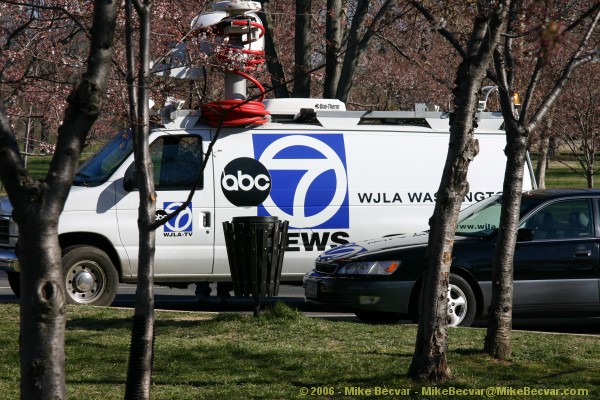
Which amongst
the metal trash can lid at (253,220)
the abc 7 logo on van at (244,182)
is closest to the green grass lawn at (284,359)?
the metal trash can lid at (253,220)

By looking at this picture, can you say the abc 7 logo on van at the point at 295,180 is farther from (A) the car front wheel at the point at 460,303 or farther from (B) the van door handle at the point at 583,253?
(B) the van door handle at the point at 583,253

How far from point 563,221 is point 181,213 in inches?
175

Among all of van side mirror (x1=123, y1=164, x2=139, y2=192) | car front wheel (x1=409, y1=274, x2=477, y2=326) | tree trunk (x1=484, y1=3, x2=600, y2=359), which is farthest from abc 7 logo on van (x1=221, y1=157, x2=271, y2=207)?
tree trunk (x1=484, y1=3, x2=600, y2=359)

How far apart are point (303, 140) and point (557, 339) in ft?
14.0

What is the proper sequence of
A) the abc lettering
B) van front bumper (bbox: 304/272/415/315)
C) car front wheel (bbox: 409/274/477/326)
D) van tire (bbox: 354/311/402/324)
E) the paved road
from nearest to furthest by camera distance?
van front bumper (bbox: 304/272/415/315) < car front wheel (bbox: 409/274/477/326) < van tire (bbox: 354/311/402/324) < the paved road < the abc lettering

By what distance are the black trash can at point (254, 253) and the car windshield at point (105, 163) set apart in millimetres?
2190

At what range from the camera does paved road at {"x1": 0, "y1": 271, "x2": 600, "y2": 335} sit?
1138 cm

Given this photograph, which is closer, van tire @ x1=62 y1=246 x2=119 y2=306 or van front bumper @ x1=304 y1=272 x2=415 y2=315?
van front bumper @ x1=304 y1=272 x2=415 y2=315

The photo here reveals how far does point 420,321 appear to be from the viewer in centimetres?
691

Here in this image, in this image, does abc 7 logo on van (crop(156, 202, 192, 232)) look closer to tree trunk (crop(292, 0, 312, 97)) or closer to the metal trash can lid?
the metal trash can lid

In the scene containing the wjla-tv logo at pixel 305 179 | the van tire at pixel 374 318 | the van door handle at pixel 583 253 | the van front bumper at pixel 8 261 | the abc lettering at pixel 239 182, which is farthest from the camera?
the wjla-tv logo at pixel 305 179

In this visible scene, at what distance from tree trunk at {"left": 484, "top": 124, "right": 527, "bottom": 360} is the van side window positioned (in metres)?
4.90

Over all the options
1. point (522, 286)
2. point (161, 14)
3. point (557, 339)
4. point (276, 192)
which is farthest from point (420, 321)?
point (161, 14)

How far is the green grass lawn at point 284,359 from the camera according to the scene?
6.87 m
